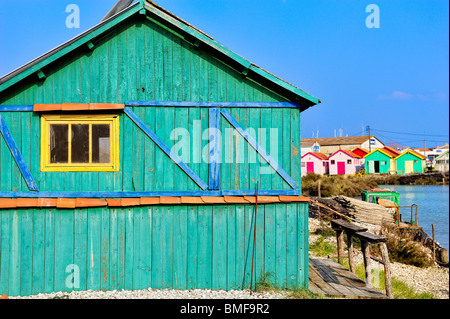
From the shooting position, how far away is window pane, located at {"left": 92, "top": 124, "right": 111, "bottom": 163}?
752cm

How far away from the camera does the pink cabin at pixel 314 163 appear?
5878 cm

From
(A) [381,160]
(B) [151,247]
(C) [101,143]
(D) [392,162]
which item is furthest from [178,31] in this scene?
(D) [392,162]

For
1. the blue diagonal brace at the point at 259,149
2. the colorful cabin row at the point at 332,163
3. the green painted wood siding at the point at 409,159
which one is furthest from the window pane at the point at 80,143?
the green painted wood siding at the point at 409,159

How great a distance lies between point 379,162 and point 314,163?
40.4 feet

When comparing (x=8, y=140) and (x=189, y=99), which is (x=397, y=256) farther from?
(x=8, y=140)

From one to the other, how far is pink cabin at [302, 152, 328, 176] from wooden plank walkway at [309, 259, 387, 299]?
4995 cm

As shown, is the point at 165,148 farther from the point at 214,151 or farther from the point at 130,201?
the point at 130,201

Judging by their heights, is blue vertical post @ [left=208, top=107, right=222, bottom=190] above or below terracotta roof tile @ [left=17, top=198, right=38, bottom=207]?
above

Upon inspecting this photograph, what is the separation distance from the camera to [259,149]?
25.3 feet

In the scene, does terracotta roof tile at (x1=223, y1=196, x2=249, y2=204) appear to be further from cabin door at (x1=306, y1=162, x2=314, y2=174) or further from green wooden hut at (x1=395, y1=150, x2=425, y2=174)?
green wooden hut at (x1=395, y1=150, x2=425, y2=174)

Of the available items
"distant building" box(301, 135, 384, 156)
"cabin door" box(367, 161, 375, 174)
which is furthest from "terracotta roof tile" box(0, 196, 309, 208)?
"distant building" box(301, 135, 384, 156)
